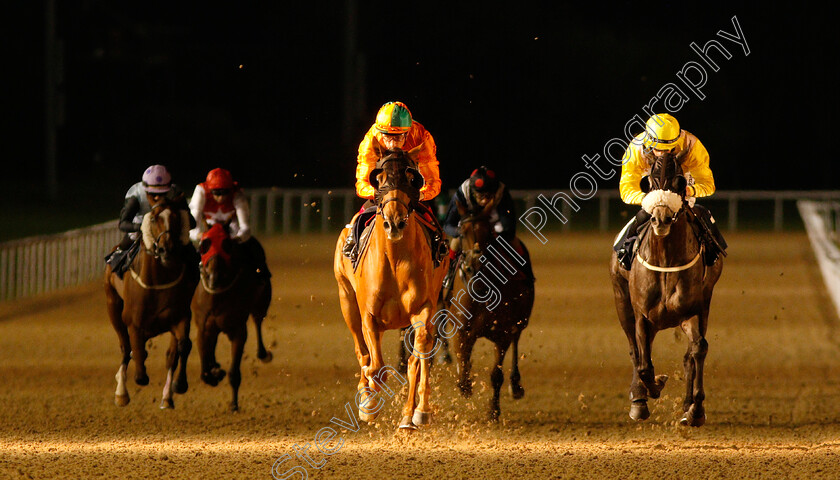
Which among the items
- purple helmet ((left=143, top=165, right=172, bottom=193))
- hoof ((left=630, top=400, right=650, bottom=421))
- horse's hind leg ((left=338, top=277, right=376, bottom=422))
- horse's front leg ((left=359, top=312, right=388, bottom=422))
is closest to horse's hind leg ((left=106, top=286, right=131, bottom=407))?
purple helmet ((left=143, top=165, right=172, bottom=193))

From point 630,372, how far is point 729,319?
147 inches

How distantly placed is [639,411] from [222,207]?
3.44m

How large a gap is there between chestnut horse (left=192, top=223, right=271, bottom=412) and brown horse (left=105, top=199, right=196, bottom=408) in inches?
11.1

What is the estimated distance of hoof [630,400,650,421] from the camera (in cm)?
816

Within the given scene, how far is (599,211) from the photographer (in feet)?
97.2

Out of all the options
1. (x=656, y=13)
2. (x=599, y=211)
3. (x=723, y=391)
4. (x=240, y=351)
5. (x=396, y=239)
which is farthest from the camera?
(x=656, y=13)

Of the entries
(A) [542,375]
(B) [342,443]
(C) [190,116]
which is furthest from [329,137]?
(B) [342,443]

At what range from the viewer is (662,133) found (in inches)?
310

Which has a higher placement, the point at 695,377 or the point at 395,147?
the point at 395,147

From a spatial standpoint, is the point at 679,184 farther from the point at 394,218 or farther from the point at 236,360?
the point at 236,360

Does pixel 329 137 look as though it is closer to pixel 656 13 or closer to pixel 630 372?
pixel 656 13

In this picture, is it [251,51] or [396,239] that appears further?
[251,51]

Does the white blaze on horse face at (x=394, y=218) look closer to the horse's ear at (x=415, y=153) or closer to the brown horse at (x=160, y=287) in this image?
the horse's ear at (x=415, y=153)

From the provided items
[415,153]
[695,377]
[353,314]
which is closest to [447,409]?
[353,314]
